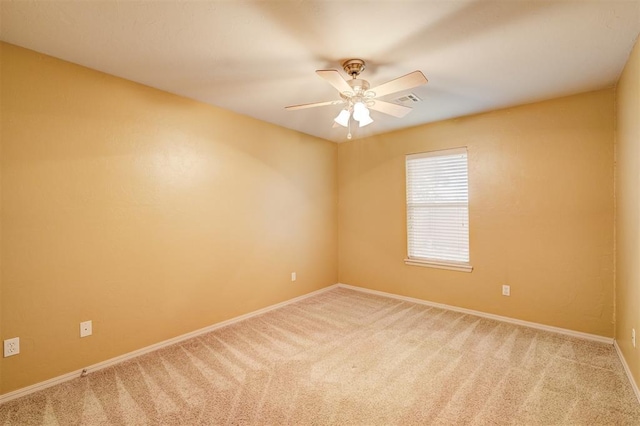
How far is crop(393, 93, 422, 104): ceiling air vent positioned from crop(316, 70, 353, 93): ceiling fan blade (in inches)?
39.0

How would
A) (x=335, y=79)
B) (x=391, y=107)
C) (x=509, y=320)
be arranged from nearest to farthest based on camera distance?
(x=335, y=79) → (x=391, y=107) → (x=509, y=320)

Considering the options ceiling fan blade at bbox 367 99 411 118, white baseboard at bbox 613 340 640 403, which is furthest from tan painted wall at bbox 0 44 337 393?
white baseboard at bbox 613 340 640 403

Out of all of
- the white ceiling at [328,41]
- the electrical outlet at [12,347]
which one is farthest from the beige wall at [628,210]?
the electrical outlet at [12,347]

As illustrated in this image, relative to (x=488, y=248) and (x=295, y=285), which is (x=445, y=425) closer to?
(x=488, y=248)

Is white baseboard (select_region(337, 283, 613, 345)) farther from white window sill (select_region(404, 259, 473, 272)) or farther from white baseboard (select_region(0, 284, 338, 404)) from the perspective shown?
white baseboard (select_region(0, 284, 338, 404))

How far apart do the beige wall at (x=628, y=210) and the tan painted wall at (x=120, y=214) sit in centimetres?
341

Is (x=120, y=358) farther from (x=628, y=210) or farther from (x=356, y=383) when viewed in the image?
(x=628, y=210)

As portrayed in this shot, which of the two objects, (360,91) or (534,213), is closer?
(360,91)

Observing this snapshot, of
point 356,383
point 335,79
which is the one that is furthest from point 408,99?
point 356,383

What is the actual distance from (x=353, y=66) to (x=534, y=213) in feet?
8.37

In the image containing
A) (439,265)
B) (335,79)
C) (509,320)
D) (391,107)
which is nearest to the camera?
(335,79)

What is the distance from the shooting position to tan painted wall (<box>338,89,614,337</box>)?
2.88 meters

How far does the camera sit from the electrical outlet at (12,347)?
6.68 ft

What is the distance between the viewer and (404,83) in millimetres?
2061
